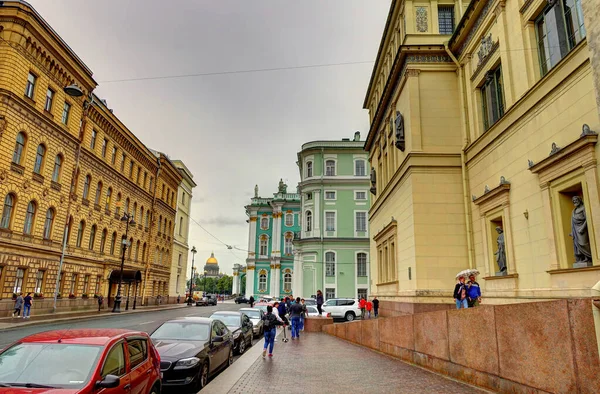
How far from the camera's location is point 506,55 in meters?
16.1

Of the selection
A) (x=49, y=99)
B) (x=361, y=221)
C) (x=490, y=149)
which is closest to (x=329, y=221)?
(x=361, y=221)

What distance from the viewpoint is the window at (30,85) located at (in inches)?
1096

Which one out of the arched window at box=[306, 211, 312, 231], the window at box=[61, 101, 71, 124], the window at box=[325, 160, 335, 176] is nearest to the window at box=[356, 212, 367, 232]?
the arched window at box=[306, 211, 312, 231]

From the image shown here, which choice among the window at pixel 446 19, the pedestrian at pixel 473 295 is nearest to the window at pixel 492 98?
the window at pixel 446 19

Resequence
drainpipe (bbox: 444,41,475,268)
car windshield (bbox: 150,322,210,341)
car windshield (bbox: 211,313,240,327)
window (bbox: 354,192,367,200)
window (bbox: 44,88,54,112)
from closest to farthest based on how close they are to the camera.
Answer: car windshield (bbox: 150,322,210,341)
car windshield (bbox: 211,313,240,327)
drainpipe (bbox: 444,41,475,268)
window (bbox: 44,88,54,112)
window (bbox: 354,192,367,200)

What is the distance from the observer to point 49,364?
559cm

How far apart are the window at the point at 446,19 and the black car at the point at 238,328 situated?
17639 millimetres

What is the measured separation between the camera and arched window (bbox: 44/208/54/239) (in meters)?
30.5

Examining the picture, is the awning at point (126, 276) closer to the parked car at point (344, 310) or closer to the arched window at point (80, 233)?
the arched window at point (80, 233)

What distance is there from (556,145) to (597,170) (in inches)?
75.6

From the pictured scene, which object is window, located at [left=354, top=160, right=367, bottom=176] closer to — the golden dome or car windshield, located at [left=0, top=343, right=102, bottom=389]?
car windshield, located at [left=0, top=343, right=102, bottom=389]

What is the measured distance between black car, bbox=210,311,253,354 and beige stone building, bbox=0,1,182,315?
17.0m

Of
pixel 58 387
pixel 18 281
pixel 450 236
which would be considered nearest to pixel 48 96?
pixel 18 281

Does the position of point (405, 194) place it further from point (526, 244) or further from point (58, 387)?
point (58, 387)
